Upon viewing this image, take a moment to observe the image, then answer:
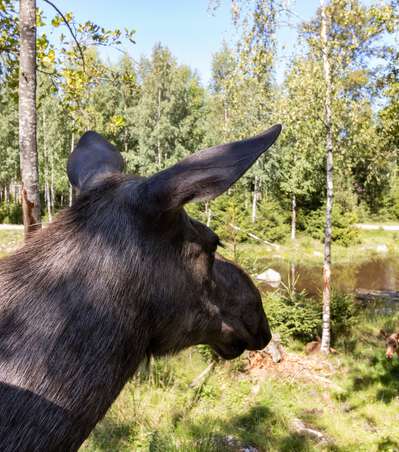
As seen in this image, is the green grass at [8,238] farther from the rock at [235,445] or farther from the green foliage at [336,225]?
the rock at [235,445]

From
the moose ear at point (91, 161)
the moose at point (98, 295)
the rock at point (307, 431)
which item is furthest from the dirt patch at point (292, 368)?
the moose at point (98, 295)

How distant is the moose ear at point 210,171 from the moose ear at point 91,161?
58cm

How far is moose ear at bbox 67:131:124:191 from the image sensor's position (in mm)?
1747

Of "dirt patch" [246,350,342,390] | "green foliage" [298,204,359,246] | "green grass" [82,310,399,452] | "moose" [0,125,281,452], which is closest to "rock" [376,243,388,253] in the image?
"green foliage" [298,204,359,246]

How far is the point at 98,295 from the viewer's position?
120 cm

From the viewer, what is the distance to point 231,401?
6.31m

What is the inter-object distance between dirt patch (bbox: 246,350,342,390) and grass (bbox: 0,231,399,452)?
0.37ft

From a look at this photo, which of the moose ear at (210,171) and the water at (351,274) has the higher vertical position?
the moose ear at (210,171)

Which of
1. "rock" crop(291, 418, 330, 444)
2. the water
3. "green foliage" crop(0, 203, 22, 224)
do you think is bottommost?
the water

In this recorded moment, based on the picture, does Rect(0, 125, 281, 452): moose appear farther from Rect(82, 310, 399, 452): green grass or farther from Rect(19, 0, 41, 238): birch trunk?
Rect(82, 310, 399, 452): green grass

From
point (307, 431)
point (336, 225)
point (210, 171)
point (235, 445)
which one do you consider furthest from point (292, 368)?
point (336, 225)

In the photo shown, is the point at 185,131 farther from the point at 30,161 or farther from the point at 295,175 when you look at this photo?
the point at 30,161

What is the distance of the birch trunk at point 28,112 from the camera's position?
3240mm

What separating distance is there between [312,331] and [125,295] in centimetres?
916
